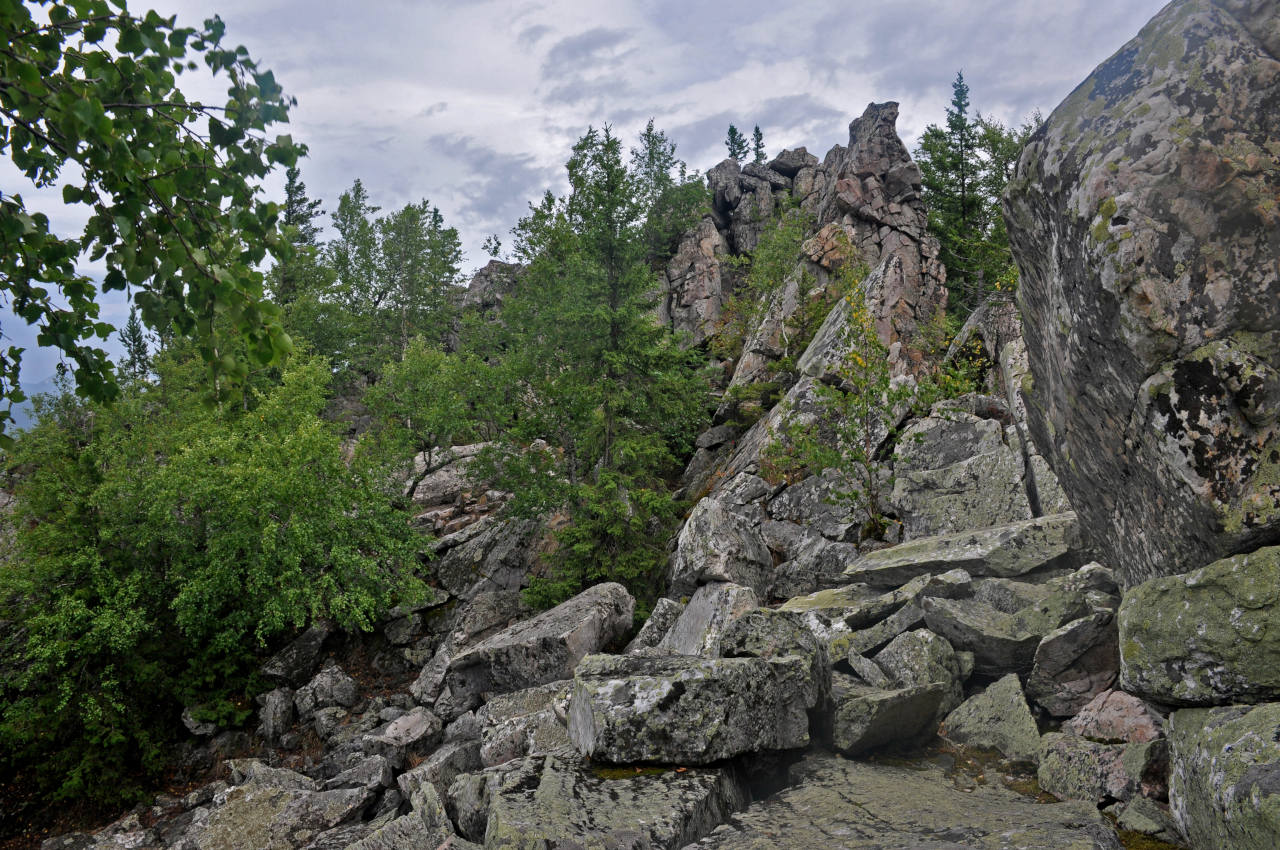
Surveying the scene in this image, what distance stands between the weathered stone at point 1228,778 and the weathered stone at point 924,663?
9.89 ft

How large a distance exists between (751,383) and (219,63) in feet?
91.4

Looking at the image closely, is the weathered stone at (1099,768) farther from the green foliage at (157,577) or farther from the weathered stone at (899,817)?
the green foliage at (157,577)

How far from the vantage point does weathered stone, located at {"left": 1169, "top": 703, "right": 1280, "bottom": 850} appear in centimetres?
427

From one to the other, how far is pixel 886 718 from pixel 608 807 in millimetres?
3274

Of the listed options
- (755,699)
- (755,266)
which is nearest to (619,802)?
(755,699)

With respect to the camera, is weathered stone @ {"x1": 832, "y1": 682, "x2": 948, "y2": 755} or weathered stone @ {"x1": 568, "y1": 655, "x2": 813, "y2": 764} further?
weathered stone @ {"x1": 832, "y1": 682, "x2": 948, "y2": 755}

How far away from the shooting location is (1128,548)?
7.17m

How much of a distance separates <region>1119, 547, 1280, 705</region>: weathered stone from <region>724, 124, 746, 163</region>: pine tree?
4031 inches

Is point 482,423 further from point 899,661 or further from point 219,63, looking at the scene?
point 219,63

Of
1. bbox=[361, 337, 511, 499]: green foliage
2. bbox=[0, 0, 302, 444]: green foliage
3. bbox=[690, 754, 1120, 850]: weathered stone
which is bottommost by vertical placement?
bbox=[690, 754, 1120, 850]: weathered stone

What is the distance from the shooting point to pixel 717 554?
647 inches

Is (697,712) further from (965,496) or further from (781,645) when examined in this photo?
(965,496)

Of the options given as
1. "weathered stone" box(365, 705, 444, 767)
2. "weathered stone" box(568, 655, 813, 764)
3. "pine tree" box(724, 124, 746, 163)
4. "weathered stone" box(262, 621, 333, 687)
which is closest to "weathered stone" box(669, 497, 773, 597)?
"weathered stone" box(365, 705, 444, 767)

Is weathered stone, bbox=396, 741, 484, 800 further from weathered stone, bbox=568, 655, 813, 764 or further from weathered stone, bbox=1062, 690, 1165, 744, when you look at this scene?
weathered stone, bbox=1062, 690, 1165, 744
